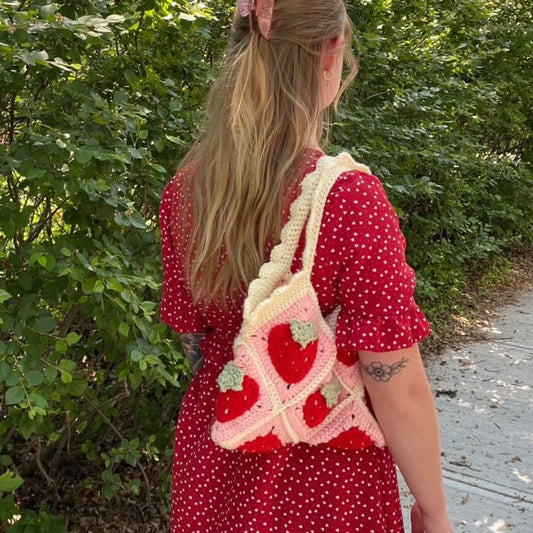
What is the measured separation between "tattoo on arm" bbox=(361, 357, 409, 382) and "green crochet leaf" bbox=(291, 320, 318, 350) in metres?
0.12

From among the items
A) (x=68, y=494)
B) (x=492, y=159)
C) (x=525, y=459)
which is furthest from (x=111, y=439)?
(x=492, y=159)

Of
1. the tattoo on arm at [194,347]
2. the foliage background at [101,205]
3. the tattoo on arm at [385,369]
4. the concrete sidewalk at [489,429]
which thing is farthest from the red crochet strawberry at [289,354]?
the concrete sidewalk at [489,429]

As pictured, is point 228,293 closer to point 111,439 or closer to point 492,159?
point 111,439

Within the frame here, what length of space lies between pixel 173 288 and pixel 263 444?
1.51 ft

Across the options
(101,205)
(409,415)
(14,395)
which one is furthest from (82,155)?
(409,415)

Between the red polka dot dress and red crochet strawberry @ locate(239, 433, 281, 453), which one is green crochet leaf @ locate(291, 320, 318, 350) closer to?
the red polka dot dress

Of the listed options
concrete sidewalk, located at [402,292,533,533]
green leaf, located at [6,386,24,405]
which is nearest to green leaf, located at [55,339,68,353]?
green leaf, located at [6,386,24,405]

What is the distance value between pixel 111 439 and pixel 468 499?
1.54 meters

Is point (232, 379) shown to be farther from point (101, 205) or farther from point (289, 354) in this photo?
point (101, 205)

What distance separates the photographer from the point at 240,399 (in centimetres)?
151

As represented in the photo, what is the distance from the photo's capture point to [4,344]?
82.3 inches

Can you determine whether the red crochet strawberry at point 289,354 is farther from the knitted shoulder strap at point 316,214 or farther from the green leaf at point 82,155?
the green leaf at point 82,155

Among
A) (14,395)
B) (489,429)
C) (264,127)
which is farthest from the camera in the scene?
(489,429)

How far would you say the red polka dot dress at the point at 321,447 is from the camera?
1.41 metres
